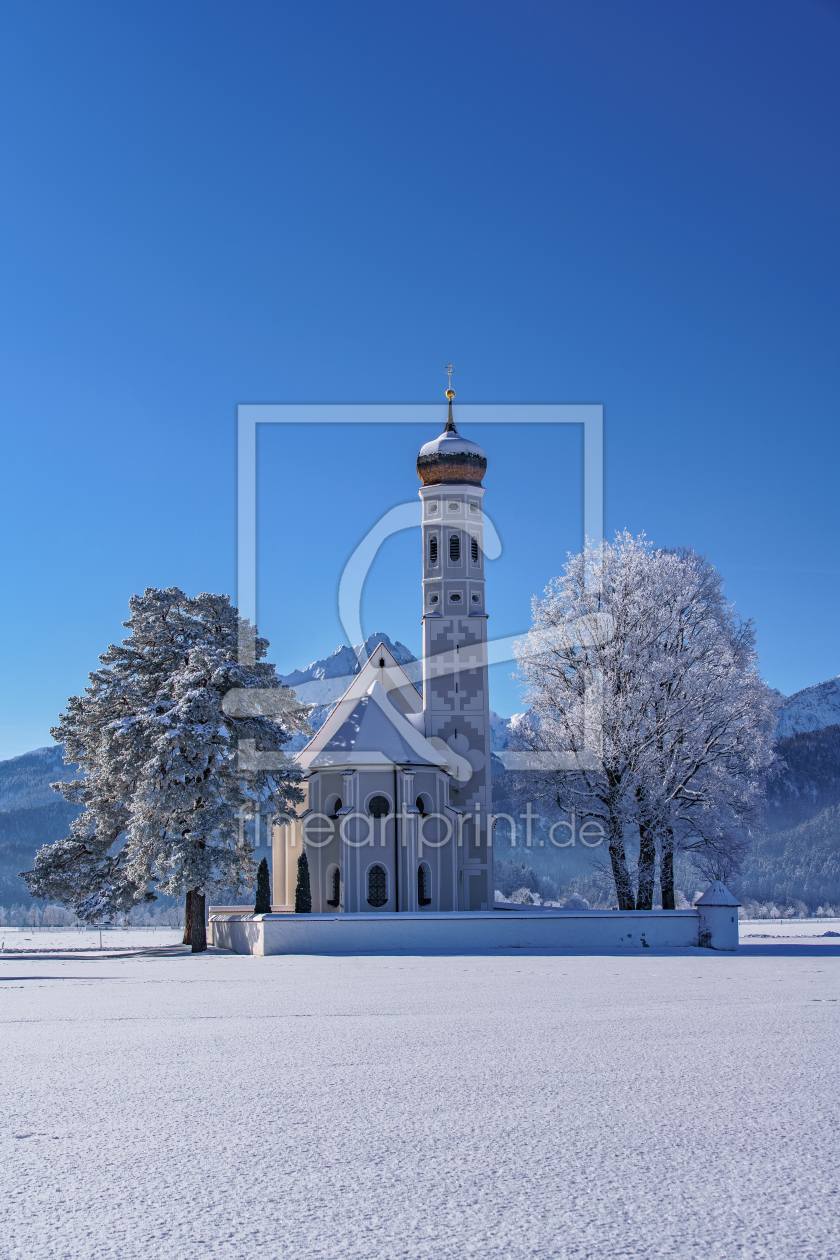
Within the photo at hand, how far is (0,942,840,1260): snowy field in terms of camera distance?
15.8 feet

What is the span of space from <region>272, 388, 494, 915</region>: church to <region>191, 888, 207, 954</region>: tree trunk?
383 cm

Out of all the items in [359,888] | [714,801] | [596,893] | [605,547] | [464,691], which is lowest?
[596,893]

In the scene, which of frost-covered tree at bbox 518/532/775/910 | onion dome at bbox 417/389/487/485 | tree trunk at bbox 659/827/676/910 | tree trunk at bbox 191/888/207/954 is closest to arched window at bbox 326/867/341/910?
tree trunk at bbox 191/888/207/954

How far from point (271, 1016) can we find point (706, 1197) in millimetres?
8774

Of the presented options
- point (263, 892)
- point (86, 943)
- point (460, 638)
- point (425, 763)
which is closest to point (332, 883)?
point (425, 763)

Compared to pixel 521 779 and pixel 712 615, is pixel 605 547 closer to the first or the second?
pixel 712 615

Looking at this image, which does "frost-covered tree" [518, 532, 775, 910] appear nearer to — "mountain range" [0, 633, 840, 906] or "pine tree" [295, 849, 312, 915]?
"pine tree" [295, 849, 312, 915]

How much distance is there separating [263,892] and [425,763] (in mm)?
9373

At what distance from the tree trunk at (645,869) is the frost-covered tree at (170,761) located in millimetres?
11369

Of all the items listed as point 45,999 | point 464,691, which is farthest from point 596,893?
point 45,999

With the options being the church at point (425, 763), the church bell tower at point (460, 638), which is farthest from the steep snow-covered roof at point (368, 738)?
the church bell tower at point (460, 638)

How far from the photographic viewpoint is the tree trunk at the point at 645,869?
32.7 meters

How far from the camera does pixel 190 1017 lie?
13.1m

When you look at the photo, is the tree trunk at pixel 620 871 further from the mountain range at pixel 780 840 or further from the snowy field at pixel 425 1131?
the mountain range at pixel 780 840
